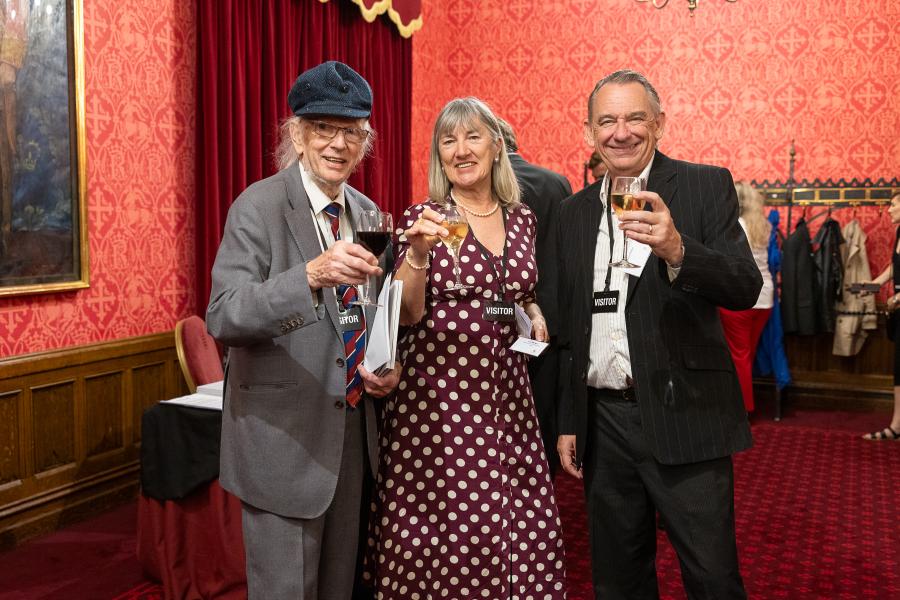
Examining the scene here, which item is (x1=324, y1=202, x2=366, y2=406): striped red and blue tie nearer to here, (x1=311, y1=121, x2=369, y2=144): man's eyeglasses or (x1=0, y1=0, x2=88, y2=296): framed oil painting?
(x1=311, y1=121, x2=369, y2=144): man's eyeglasses

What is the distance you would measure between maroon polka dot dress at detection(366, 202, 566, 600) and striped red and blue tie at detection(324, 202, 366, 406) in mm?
278

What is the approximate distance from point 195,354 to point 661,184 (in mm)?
2459

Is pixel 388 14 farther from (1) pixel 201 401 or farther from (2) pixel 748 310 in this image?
(1) pixel 201 401

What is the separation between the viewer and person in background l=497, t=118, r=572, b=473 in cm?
254

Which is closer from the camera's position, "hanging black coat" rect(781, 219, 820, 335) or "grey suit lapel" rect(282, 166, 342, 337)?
"grey suit lapel" rect(282, 166, 342, 337)

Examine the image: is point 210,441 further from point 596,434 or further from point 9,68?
point 9,68

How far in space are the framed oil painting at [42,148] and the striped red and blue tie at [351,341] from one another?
7.59ft

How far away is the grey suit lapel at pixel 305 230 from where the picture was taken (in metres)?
1.87

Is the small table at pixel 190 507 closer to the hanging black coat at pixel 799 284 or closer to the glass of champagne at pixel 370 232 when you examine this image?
the glass of champagne at pixel 370 232

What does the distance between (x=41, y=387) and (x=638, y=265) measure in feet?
10.0

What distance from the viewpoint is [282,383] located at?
6.06 ft

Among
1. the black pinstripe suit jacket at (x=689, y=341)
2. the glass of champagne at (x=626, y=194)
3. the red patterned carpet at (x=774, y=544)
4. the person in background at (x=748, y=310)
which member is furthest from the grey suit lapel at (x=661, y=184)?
the person in background at (x=748, y=310)

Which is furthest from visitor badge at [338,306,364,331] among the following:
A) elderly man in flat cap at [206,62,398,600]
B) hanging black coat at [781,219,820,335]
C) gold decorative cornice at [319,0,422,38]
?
hanging black coat at [781,219,820,335]

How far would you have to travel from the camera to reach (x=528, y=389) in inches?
92.9
